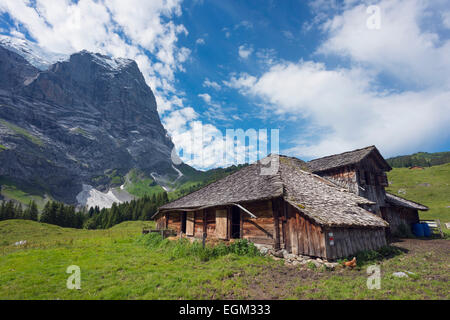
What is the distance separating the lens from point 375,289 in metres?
7.41

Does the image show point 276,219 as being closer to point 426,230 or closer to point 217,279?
point 217,279

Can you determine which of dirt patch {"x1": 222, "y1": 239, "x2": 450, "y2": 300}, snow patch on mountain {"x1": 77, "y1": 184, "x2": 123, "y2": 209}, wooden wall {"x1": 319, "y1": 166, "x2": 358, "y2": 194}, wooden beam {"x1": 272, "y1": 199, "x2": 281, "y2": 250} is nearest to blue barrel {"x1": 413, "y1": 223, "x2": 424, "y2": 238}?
wooden wall {"x1": 319, "y1": 166, "x2": 358, "y2": 194}

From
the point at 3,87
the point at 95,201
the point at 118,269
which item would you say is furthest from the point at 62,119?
the point at 118,269

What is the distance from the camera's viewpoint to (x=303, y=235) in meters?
11.7

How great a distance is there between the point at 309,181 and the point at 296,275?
9.67 meters

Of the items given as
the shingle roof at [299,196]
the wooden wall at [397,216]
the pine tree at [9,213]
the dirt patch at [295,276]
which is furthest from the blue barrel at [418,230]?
the pine tree at [9,213]

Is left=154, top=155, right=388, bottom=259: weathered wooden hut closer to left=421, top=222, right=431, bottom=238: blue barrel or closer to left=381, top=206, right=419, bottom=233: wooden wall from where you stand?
left=381, top=206, right=419, bottom=233: wooden wall

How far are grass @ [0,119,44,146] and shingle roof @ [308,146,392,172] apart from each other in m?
192

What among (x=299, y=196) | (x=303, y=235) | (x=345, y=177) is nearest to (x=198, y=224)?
(x=299, y=196)

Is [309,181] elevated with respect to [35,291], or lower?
elevated

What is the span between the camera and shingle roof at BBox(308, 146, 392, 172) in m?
21.6
